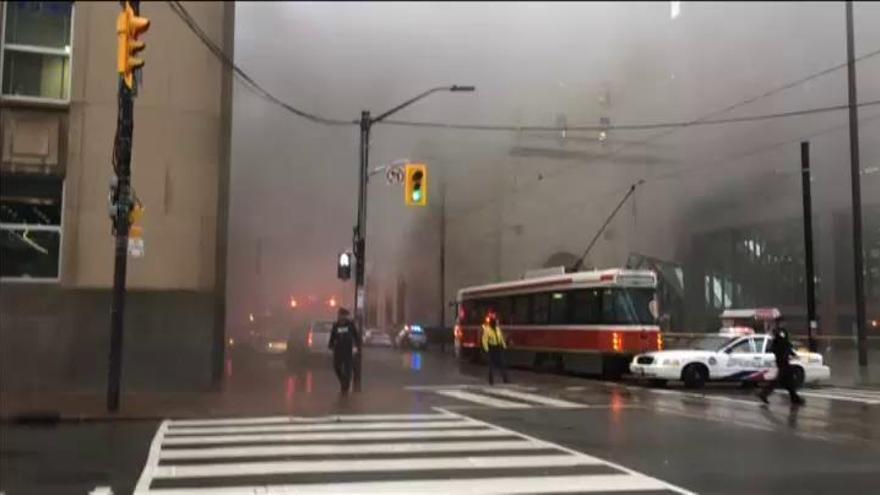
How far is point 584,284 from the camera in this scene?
73.6ft

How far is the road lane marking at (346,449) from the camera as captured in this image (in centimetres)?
903

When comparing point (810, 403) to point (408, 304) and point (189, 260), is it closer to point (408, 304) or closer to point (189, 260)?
point (189, 260)

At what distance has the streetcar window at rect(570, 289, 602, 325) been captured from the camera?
2183 centimetres

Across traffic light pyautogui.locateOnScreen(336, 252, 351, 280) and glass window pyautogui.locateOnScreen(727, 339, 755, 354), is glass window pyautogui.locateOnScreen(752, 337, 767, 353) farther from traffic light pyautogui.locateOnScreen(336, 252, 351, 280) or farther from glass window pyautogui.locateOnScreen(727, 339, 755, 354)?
traffic light pyautogui.locateOnScreen(336, 252, 351, 280)

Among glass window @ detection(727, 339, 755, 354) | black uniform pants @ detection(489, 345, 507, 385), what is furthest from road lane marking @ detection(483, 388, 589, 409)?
glass window @ detection(727, 339, 755, 354)

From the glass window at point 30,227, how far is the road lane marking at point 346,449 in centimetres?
824

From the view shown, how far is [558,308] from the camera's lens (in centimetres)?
2341

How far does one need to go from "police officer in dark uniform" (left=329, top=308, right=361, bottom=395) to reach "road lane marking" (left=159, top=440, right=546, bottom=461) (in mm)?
6626

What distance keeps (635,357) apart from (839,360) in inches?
280

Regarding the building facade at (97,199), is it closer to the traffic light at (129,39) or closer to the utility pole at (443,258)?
the traffic light at (129,39)

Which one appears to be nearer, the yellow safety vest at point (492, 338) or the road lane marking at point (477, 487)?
the road lane marking at point (477, 487)

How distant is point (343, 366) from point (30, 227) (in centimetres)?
628

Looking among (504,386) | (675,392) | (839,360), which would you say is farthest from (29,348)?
(839,360)

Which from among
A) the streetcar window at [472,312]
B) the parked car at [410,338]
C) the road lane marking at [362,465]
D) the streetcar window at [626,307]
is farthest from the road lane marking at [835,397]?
the parked car at [410,338]
